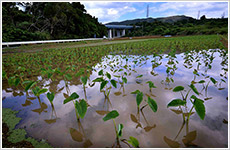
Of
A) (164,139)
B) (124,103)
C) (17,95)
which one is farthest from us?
(17,95)

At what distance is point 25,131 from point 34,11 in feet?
65.8

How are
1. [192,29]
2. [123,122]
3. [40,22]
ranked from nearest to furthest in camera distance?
[123,122], [40,22], [192,29]

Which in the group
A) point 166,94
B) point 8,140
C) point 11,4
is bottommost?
point 8,140

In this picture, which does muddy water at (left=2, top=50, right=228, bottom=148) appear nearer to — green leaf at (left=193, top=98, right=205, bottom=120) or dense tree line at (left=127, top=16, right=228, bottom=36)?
green leaf at (left=193, top=98, right=205, bottom=120)

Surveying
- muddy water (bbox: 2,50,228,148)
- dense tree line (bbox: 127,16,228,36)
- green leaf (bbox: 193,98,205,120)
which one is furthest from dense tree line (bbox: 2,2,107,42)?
dense tree line (bbox: 127,16,228,36)

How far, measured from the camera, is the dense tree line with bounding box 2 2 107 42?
1219 cm

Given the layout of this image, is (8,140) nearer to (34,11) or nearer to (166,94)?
(166,94)

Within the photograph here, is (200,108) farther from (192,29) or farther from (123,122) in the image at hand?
(192,29)

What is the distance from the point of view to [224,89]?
1918 mm

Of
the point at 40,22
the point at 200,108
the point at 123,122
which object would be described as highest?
the point at 40,22

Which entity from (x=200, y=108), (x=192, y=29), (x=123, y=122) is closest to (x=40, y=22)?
(x=123, y=122)

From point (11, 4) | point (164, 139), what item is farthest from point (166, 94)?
point (11, 4)

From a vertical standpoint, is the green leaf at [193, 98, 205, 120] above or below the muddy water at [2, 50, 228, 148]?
above

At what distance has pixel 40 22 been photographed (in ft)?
53.1
